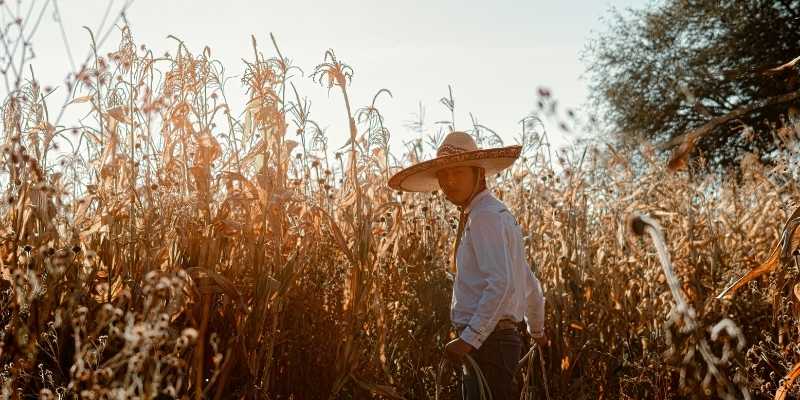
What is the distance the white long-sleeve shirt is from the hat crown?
33 cm

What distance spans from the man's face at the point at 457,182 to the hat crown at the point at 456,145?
0.08m

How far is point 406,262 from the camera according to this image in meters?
4.11

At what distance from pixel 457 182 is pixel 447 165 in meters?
0.09

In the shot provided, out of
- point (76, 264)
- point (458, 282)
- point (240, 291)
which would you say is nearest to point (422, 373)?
point (458, 282)

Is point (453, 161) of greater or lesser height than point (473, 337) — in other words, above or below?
above

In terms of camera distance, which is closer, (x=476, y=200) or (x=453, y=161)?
(x=476, y=200)

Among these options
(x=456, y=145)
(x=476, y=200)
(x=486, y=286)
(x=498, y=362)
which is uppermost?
(x=456, y=145)

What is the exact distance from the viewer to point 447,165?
350 centimetres

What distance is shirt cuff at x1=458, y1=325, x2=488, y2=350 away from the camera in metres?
3.01

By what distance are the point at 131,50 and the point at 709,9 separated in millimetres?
18187

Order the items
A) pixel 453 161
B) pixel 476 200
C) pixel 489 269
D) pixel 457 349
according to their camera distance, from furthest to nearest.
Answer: pixel 453 161
pixel 476 200
pixel 489 269
pixel 457 349

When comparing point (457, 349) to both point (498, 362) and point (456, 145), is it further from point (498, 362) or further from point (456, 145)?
point (456, 145)

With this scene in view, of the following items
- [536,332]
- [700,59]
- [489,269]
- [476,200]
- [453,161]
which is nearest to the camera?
[489,269]

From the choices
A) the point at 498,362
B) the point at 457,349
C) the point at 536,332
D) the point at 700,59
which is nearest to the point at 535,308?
the point at 536,332
